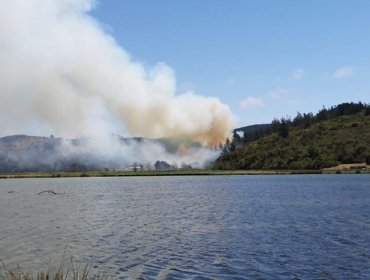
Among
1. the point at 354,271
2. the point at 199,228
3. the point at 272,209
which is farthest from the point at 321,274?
the point at 272,209

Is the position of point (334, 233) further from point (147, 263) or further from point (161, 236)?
point (147, 263)

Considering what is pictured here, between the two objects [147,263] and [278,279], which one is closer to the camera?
[278,279]

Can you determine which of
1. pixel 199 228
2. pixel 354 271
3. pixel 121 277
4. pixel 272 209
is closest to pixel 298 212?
pixel 272 209

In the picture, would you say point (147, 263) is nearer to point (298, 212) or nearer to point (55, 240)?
point (55, 240)

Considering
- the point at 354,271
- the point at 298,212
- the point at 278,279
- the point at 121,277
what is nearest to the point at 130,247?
the point at 121,277

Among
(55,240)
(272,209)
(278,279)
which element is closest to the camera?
(278,279)

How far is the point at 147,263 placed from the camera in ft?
135

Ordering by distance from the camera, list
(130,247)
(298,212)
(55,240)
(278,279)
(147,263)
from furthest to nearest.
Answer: (298,212)
(55,240)
(130,247)
(147,263)
(278,279)

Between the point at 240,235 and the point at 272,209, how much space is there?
34499 millimetres

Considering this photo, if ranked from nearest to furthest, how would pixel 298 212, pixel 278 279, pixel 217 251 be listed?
pixel 278 279 < pixel 217 251 < pixel 298 212

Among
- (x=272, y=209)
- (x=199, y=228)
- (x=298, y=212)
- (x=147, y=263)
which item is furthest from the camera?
(x=272, y=209)

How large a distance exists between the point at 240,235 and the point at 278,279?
72.4 feet

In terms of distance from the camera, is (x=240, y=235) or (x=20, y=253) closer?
(x=20, y=253)

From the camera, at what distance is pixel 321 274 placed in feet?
116
